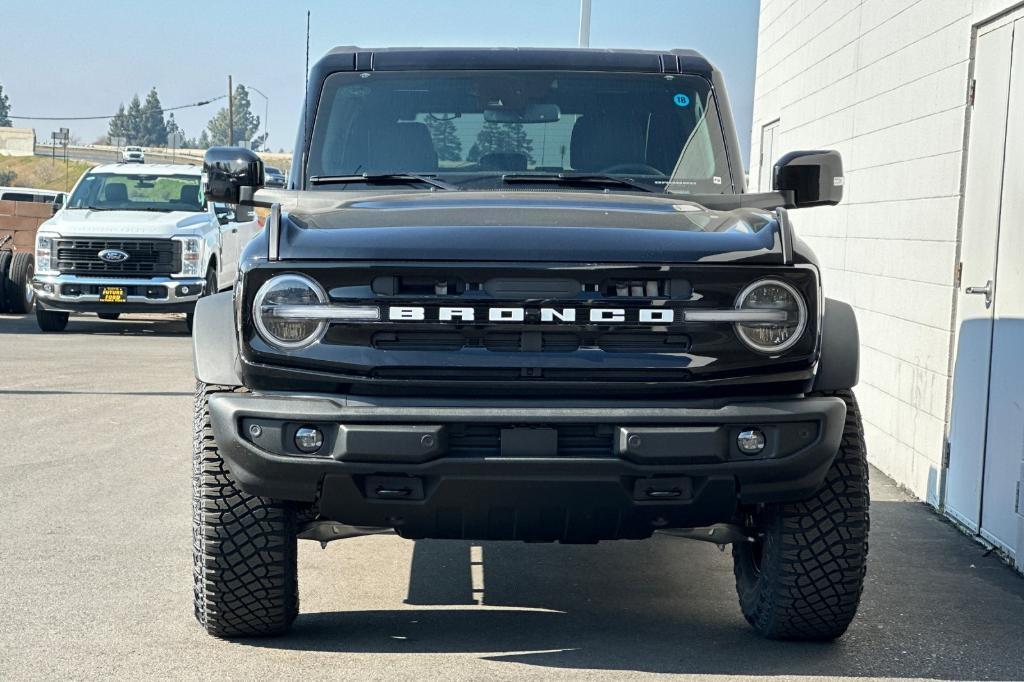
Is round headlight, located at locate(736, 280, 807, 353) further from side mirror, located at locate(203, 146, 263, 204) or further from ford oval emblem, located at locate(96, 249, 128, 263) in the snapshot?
ford oval emblem, located at locate(96, 249, 128, 263)

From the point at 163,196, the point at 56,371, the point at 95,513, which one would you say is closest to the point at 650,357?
the point at 95,513

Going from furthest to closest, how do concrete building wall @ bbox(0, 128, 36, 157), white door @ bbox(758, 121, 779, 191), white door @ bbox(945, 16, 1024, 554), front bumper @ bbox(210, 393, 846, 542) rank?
concrete building wall @ bbox(0, 128, 36, 157) < white door @ bbox(758, 121, 779, 191) < white door @ bbox(945, 16, 1024, 554) < front bumper @ bbox(210, 393, 846, 542)

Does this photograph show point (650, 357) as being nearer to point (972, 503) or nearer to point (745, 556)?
point (745, 556)

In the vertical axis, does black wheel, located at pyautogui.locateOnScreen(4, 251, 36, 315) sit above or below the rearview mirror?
below

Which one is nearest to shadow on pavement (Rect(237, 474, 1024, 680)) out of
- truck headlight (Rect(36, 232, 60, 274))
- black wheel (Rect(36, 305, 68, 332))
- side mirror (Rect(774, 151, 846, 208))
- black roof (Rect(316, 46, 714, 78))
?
side mirror (Rect(774, 151, 846, 208))

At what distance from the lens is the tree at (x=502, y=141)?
18.7 ft

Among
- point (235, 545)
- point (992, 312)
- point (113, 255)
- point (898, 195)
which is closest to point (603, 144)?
point (235, 545)

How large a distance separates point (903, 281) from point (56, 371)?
799cm

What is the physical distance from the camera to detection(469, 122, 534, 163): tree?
5.70 m

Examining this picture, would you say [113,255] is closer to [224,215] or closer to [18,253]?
[224,215]

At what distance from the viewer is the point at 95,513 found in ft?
23.2

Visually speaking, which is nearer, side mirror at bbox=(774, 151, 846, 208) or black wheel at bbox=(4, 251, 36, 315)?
side mirror at bbox=(774, 151, 846, 208)

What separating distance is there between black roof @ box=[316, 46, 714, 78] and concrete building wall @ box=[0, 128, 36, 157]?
12651 cm

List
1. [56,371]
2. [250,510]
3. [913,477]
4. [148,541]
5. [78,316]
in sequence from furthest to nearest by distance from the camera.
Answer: [78,316] < [56,371] < [913,477] < [148,541] < [250,510]
